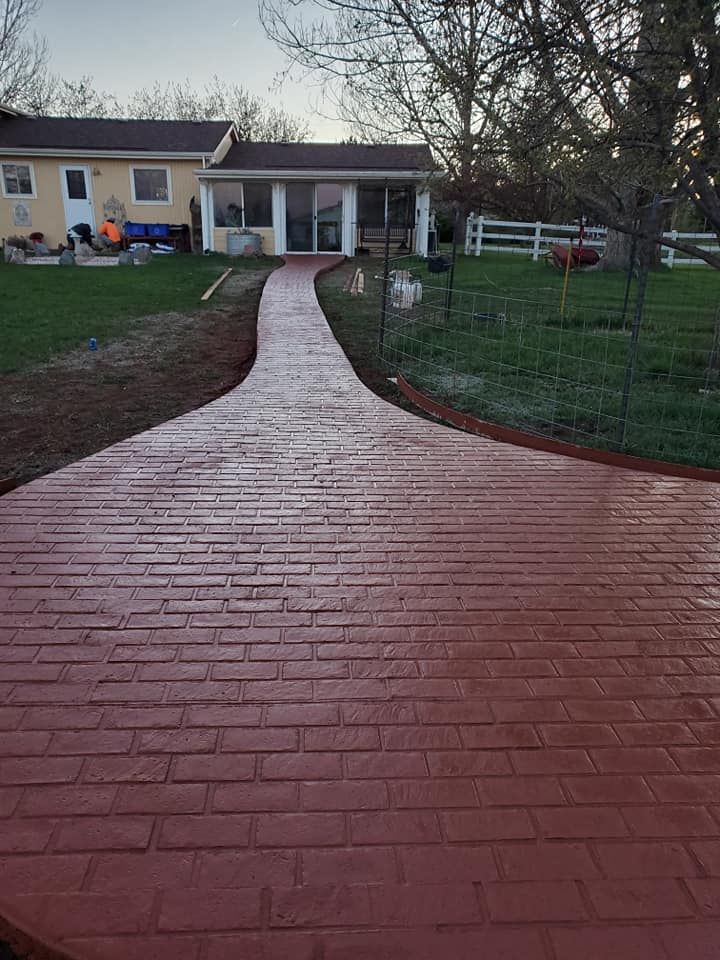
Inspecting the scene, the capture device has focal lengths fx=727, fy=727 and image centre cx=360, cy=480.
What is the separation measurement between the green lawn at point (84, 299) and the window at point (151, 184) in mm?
3891

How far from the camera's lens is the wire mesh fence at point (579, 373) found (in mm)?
5875

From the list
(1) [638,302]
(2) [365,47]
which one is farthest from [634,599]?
(2) [365,47]

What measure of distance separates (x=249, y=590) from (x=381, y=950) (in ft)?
5.77

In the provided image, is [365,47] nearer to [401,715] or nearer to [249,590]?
[249,590]

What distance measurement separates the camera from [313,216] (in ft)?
74.0

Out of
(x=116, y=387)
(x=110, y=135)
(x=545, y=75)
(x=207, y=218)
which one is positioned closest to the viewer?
(x=545, y=75)

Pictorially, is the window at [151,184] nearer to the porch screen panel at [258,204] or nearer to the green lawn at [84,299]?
the porch screen panel at [258,204]

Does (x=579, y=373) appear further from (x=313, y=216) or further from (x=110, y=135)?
(x=110, y=135)

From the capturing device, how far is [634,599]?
327 centimetres

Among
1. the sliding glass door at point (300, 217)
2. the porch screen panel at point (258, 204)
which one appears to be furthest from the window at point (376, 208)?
the porch screen panel at point (258, 204)

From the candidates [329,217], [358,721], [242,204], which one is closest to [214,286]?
[242,204]

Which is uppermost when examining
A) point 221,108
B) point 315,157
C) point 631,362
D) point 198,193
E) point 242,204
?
point 221,108

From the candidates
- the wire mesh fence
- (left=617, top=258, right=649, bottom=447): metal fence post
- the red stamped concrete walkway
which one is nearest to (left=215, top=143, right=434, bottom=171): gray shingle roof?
the wire mesh fence

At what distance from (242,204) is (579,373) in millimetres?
17676
